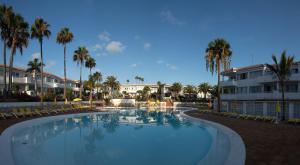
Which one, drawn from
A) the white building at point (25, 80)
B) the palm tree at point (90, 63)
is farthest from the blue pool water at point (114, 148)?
the palm tree at point (90, 63)

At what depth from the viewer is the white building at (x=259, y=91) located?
2709 centimetres

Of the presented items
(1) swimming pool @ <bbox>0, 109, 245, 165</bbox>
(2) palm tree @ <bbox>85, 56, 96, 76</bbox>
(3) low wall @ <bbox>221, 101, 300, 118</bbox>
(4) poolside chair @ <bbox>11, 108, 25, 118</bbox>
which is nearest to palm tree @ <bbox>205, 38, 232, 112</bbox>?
(3) low wall @ <bbox>221, 101, 300, 118</bbox>

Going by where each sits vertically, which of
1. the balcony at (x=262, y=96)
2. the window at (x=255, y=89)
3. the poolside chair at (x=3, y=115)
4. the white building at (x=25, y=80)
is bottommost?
the poolside chair at (x=3, y=115)

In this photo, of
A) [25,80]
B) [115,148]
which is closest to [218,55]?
[115,148]

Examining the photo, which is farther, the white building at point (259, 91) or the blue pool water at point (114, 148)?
the white building at point (259, 91)

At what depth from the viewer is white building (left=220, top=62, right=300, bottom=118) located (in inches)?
1067

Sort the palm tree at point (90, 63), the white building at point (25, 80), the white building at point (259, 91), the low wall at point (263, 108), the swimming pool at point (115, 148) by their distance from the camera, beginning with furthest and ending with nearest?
the palm tree at point (90, 63) → the white building at point (25, 80) → the white building at point (259, 91) → the low wall at point (263, 108) → the swimming pool at point (115, 148)

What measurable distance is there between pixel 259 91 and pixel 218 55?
966 cm

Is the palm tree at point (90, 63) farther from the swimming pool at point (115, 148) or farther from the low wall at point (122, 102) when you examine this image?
the swimming pool at point (115, 148)

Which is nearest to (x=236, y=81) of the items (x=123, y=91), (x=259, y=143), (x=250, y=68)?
(x=250, y=68)

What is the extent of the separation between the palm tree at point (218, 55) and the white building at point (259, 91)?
442 centimetres

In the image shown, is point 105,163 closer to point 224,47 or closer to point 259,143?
point 259,143

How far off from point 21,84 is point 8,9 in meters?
25.7

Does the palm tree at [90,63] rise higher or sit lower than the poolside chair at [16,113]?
higher
